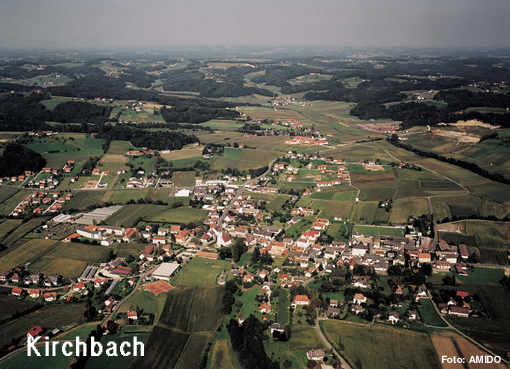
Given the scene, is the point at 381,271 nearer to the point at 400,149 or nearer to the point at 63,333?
the point at 63,333

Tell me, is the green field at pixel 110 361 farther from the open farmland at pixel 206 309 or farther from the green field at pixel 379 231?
the green field at pixel 379 231

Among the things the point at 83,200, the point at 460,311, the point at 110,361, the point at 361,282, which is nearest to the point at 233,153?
the point at 83,200

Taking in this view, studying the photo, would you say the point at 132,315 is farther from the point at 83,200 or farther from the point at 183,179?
the point at 183,179

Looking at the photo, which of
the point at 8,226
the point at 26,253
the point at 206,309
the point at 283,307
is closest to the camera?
the point at 283,307

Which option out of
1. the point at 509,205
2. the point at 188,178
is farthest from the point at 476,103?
the point at 188,178

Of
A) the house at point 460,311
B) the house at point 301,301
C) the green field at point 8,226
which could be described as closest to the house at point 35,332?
the house at point 301,301

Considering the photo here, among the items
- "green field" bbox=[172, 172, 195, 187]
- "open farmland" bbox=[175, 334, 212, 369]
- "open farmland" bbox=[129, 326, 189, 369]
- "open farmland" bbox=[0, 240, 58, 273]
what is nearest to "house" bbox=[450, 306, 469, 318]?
"open farmland" bbox=[175, 334, 212, 369]

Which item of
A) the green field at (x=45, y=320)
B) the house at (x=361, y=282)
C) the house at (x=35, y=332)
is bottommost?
the green field at (x=45, y=320)
